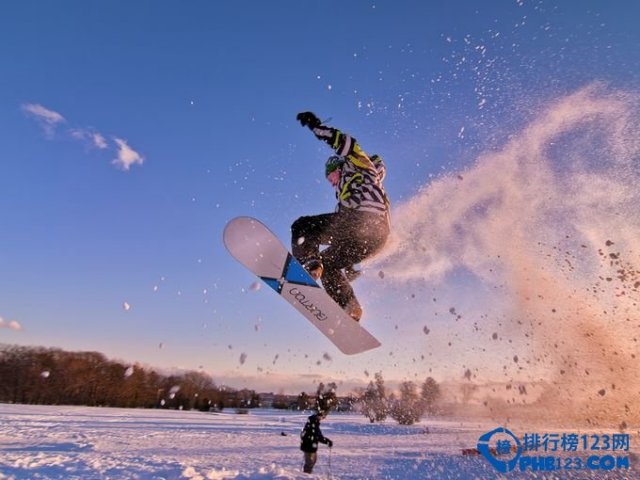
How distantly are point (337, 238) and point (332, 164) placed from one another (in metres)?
1.12

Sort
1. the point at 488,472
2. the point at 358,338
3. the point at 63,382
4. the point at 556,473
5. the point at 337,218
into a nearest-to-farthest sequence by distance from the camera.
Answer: the point at 337,218
the point at 358,338
the point at 488,472
the point at 556,473
the point at 63,382

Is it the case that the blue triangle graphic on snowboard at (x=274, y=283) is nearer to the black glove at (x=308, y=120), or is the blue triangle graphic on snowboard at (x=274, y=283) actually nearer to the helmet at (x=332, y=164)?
the helmet at (x=332, y=164)

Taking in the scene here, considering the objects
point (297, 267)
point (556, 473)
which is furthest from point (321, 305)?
point (556, 473)

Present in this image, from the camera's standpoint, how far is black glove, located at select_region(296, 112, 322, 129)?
5414 millimetres

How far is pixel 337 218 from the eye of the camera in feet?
18.5

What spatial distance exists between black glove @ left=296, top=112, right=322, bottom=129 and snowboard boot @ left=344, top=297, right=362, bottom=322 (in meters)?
2.50

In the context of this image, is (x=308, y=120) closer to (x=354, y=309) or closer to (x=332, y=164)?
(x=332, y=164)

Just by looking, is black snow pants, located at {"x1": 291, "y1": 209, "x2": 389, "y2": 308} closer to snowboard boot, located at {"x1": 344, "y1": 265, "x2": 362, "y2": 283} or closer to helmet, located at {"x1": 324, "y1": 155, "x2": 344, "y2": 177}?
snowboard boot, located at {"x1": 344, "y1": 265, "x2": 362, "y2": 283}

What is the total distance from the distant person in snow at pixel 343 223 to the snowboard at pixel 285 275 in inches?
6.8

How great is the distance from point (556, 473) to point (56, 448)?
712 inches

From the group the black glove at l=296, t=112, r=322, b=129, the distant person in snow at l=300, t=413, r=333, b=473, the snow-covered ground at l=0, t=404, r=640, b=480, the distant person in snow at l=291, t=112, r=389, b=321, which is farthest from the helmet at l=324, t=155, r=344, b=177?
the snow-covered ground at l=0, t=404, r=640, b=480

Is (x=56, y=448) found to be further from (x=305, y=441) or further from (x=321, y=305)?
(x=321, y=305)

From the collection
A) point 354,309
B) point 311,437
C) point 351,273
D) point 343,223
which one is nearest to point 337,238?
point 343,223

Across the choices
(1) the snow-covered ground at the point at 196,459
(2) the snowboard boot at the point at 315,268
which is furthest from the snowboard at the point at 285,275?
(1) the snow-covered ground at the point at 196,459
